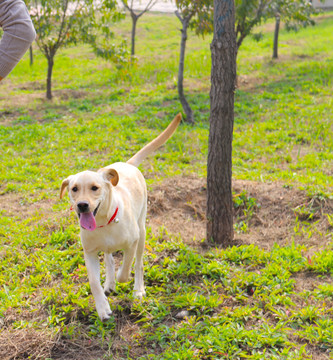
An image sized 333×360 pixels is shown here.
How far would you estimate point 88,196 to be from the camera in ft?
10.9

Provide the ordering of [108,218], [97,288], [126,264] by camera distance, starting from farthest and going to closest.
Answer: [126,264]
[97,288]
[108,218]

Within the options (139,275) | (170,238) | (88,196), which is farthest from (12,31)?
(170,238)

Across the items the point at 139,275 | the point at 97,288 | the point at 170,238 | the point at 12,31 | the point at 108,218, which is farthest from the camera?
the point at 170,238

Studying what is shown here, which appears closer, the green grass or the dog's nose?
the dog's nose

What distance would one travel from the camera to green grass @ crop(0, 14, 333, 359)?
11.6ft

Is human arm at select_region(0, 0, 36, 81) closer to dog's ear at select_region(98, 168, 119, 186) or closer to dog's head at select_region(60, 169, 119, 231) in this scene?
dog's head at select_region(60, 169, 119, 231)

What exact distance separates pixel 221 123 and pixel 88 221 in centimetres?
205

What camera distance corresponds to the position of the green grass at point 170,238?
3551 mm

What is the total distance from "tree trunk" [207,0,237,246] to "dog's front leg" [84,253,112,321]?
1.65 m

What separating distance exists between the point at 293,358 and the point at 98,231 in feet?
5.62

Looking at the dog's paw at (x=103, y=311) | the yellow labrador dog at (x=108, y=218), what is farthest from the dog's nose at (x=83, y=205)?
the dog's paw at (x=103, y=311)

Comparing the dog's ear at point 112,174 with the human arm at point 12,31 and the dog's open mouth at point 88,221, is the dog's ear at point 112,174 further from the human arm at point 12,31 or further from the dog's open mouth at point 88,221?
the human arm at point 12,31

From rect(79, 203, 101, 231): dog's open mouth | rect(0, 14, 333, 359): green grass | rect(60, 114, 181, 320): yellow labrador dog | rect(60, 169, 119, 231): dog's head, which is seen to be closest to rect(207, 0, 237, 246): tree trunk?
rect(0, 14, 333, 359): green grass

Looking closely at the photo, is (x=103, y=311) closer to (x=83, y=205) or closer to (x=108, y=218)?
(x=108, y=218)
